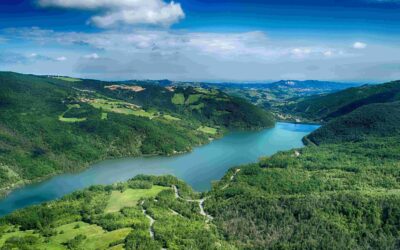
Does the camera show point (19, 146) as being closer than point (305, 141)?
Yes

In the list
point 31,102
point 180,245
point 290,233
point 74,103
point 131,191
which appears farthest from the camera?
point 74,103

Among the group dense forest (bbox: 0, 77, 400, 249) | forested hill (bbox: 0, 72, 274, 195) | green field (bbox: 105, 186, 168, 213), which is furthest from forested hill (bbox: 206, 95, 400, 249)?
forested hill (bbox: 0, 72, 274, 195)

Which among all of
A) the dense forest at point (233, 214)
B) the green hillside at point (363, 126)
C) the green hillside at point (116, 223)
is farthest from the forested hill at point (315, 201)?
the green hillside at point (363, 126)

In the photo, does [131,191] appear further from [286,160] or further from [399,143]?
[399,143]

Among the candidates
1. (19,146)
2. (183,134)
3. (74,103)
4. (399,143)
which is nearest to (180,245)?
(19,146)

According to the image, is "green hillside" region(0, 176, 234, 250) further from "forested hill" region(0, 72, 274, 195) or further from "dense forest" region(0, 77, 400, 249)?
"forested hill" region(0, 72, 274, 195)

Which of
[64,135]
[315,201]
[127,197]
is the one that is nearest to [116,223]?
[127,197]

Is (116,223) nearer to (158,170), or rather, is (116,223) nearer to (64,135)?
(158,170)

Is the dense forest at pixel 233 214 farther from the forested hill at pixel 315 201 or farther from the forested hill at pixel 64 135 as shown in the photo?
the forested hill at pixel 64 135
